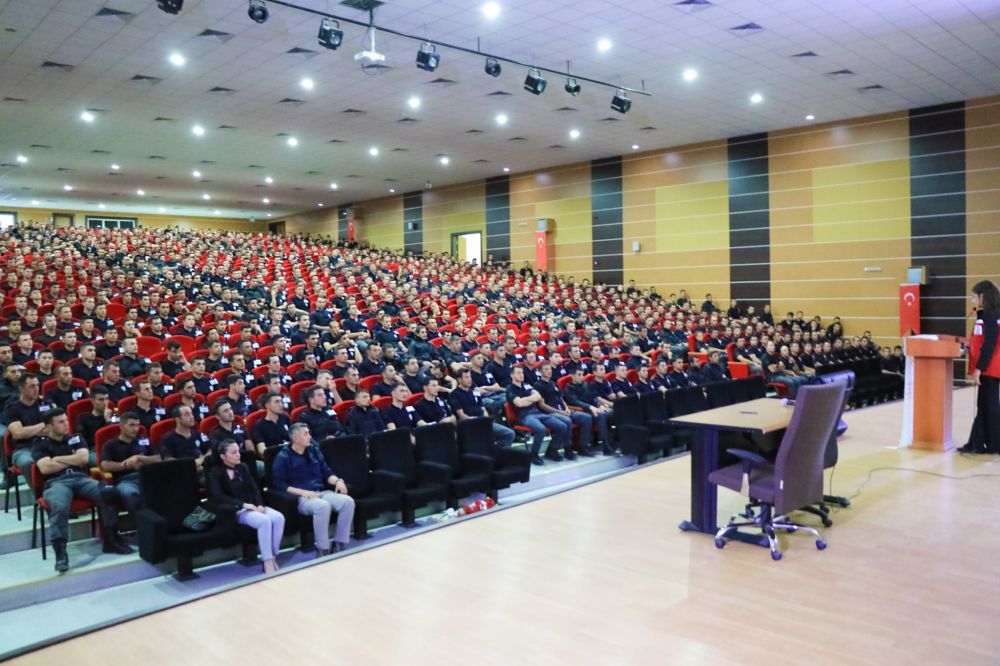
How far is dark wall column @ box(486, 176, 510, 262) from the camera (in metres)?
20.6

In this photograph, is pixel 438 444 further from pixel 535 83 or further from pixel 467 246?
pixel 467 246

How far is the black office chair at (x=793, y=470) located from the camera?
3.37 m

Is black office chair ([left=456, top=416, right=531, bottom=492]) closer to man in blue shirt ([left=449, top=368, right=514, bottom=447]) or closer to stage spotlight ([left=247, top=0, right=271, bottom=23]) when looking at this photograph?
man in blue shirt ([left=449, top=368, right=514, bottom=447])

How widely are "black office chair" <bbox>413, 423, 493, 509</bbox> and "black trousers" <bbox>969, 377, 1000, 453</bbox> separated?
3.74m

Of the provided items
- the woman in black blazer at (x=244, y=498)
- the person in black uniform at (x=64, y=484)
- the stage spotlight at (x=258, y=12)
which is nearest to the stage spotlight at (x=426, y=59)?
the stage spotlight at (x=258, y=12)

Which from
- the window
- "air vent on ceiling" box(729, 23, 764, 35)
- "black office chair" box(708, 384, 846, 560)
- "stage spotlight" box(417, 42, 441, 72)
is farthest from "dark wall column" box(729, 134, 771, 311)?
the window

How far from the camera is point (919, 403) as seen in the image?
576cm

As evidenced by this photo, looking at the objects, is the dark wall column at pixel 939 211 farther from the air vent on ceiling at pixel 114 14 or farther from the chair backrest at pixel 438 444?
the air vent on ceiling at pixel 114 14

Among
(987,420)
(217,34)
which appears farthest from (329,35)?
(987,420)

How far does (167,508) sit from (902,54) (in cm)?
1060

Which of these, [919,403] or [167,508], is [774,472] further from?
[167,508]

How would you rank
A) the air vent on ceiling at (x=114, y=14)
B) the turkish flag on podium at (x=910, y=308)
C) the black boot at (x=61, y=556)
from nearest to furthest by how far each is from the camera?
the black boot at (x=61, y=556) < the air vent on ceiling at (x=114, y=14) < the turkish flag on podium at (x=910, y=308)

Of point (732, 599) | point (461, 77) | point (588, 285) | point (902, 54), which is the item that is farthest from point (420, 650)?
point (588, 285)

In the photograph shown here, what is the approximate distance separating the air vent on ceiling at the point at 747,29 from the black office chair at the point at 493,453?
20.1 ft
